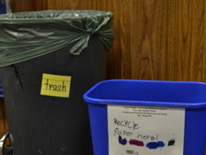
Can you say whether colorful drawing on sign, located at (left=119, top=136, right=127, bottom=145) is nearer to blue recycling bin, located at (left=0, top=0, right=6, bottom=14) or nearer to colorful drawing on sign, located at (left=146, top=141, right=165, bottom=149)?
colorful drawing on sign, located at (left=146, top=141, right=165, bottom=149)

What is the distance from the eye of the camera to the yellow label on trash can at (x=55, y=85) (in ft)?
3.30

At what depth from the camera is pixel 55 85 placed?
39.7 inches

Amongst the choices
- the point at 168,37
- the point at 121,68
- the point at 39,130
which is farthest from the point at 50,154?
the point at 168,37

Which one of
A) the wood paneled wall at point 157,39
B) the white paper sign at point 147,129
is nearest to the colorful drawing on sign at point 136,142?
the white paper sign at point 147,129

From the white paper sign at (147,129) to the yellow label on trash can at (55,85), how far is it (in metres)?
0.27

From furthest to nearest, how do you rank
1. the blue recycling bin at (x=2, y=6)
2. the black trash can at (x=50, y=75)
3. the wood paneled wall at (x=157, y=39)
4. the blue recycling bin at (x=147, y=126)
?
the blue recycling bin at (x=2, y=6), the wood paneled wall at (x=157, y=39), the black trash can at (x=50, y=75), the blue recycling bin at (x=147, y=126)

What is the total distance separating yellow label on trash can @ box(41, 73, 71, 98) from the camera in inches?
39.6

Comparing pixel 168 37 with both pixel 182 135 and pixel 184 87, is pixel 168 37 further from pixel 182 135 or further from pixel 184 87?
pixel 182 135

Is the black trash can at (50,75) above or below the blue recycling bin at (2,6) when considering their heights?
below

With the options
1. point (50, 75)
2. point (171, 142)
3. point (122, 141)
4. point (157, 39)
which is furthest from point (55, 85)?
point (157, 39)

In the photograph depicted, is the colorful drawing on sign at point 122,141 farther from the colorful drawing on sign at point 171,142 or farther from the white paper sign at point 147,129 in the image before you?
the colorful drawing on sign at point 171,142

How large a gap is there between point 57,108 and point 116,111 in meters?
0.33

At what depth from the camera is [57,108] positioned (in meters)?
1.03

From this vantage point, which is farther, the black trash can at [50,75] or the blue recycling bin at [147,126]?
the black trash can at [50,75]
